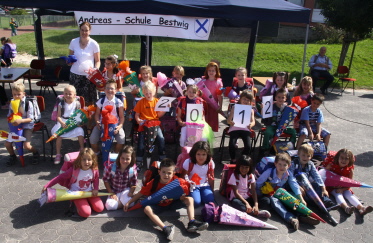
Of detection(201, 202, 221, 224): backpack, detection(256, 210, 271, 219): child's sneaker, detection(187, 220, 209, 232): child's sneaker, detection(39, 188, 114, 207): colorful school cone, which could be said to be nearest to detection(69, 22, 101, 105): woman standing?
detection(39, 188, 114, 207): colorful school cone

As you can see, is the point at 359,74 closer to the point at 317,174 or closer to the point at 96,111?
the point at 317,174

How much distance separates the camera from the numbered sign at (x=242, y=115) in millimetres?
5215

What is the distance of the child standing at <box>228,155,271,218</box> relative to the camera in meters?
4.17

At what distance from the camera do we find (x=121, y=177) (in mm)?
4180

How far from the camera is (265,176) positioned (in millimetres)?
4414

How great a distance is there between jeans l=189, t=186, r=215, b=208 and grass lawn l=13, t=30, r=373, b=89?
6972 millimetres

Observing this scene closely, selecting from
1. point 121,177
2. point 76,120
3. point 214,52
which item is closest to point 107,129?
point 76,120

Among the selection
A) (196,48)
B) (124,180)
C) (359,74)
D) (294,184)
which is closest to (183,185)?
(124,180)

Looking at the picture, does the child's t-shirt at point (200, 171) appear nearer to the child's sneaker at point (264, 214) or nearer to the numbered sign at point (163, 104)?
the child's sneaker at point (264, 214)

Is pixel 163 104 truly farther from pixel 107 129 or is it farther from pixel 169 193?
pixel 169 193

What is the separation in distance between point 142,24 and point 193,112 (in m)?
2.59

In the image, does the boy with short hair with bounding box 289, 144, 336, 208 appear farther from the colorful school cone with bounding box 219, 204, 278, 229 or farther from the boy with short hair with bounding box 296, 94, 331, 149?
the boy with short hair with bounding box 296, 94, 331, 149

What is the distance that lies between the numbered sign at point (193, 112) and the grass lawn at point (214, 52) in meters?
5.67

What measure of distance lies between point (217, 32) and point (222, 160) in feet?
20.7
